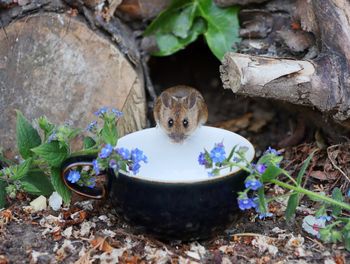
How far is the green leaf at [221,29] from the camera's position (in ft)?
11.3

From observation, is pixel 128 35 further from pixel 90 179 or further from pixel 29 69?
pixel 90 179

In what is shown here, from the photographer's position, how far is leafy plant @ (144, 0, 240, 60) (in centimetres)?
345

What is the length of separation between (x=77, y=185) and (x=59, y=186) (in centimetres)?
7

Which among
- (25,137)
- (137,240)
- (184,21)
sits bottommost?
(137,240)

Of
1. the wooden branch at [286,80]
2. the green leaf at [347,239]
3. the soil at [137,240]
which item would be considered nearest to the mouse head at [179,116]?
the wooden branch at [286,80]

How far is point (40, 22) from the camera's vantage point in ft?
10.4

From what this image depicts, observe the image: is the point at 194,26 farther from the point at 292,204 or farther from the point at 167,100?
the point at 292,204

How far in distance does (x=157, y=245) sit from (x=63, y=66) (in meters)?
1.08

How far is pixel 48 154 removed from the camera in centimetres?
254

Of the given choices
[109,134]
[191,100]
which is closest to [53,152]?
[109,134]

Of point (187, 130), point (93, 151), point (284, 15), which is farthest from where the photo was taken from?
point (284, 15)

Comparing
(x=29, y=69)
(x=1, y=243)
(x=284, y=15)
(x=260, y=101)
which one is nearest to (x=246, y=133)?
(x=260, y=101)

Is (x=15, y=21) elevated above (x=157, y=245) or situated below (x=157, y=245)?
above

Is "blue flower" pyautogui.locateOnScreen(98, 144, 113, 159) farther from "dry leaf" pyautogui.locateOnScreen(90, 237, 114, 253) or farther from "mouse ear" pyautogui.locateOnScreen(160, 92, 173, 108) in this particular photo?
"mouse ear" pyautogui.locateOnScreen(160, 92, 173, 108)
